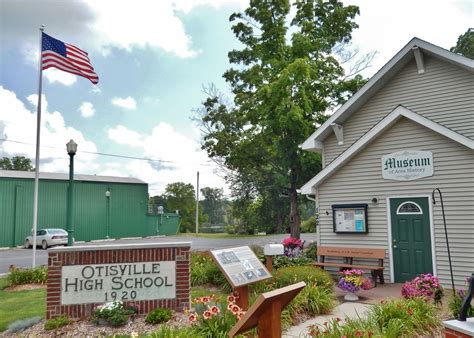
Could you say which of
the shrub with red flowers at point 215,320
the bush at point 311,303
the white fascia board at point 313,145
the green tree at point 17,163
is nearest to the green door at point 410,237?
the white fascia board at point 313,145

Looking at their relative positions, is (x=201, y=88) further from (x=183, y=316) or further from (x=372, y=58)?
(x=183, y=316)

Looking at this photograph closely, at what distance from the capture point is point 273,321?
11.0 ft

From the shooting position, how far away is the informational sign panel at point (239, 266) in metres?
5.62

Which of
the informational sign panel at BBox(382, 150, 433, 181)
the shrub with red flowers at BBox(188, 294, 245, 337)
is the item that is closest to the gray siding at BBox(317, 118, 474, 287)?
the informational sign panel at BBox(382, 150, 433, 181)

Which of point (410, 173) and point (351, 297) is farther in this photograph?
point (410, 173)

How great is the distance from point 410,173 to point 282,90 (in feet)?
25.6

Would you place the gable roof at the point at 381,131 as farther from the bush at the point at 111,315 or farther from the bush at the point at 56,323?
the bush at the point at 56,323

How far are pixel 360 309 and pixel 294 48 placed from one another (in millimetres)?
13977

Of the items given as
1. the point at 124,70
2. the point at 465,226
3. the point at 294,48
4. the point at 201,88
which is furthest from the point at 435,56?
the point at 201,88

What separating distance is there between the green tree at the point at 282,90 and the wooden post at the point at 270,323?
45.4 ft

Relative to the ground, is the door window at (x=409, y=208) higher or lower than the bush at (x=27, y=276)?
higher

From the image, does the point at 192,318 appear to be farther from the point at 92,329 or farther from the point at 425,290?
the point at 425,290

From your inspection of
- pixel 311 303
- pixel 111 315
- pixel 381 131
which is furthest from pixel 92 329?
pixel 381 131

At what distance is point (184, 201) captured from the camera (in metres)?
49.3
